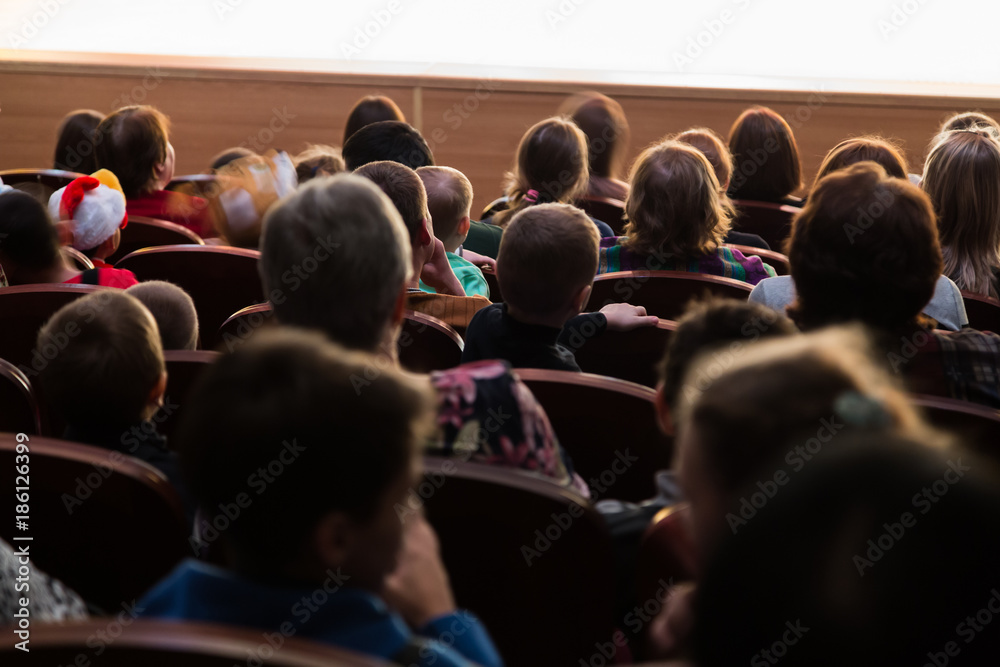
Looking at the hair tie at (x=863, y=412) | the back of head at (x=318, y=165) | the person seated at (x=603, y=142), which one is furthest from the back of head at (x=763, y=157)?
the hair tie at (x=863, y=412)

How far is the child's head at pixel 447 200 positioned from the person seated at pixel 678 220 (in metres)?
0.40

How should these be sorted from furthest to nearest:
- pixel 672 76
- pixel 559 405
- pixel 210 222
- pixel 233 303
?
pixel 672 76, pixel 210 222, pixel 233 303, pixel 559 405

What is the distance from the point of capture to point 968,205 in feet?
6.90

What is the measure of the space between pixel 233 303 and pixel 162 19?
4.51m

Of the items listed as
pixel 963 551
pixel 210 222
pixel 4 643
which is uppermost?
pixel 963 551

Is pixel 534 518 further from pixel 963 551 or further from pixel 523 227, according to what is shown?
pixel 523 227

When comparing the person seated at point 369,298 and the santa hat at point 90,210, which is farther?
the santa hat at point 90,210

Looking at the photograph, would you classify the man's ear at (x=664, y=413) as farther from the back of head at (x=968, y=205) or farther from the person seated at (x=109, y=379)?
the back of head at (x=968, y=205)

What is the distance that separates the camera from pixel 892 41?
5.78 m

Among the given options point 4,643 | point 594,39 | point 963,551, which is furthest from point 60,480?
point 594,39

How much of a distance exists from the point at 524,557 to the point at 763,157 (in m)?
2.55

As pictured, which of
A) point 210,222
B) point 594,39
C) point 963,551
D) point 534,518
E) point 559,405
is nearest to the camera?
point 963,551

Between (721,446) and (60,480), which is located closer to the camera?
(721,446)

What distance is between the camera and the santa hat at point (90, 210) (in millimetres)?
2342
